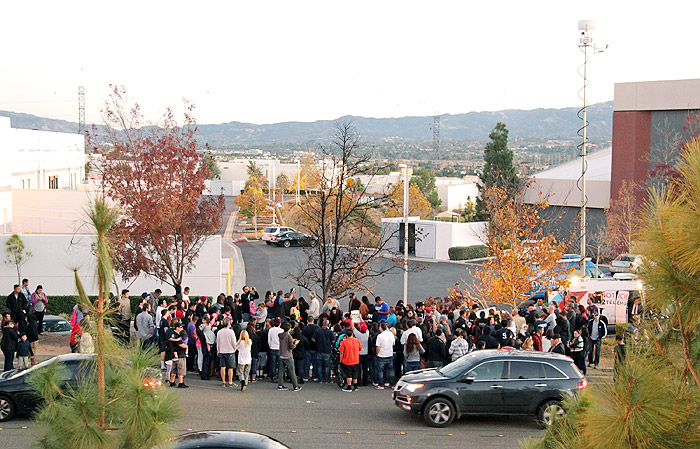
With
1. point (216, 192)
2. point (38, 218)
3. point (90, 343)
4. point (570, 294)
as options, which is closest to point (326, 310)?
point (570, 294)

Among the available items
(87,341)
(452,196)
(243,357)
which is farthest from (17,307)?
(452,196)

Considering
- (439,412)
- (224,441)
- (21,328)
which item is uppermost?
(224,441)

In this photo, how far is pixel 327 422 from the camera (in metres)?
13.3

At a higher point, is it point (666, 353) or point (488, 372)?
point (666, 353)

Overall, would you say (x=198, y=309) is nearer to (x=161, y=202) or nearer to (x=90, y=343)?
(x=161, y=202)

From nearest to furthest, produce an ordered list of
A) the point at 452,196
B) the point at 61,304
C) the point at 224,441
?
the point at 224,441 → the point at 61,304 → the point at 452,196

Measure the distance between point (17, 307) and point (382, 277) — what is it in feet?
71.3

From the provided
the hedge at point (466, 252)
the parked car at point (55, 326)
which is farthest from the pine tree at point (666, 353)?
the hedge at point (466, 252)

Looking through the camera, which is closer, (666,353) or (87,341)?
(666,353)

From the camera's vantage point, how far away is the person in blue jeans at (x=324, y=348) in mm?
16172

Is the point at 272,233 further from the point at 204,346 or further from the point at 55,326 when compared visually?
the point at 204,346

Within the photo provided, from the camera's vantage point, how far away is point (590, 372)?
18.4 metres

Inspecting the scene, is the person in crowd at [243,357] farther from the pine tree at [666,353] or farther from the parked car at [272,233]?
the parked car at [272,233]

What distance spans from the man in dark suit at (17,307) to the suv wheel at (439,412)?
11447mm
